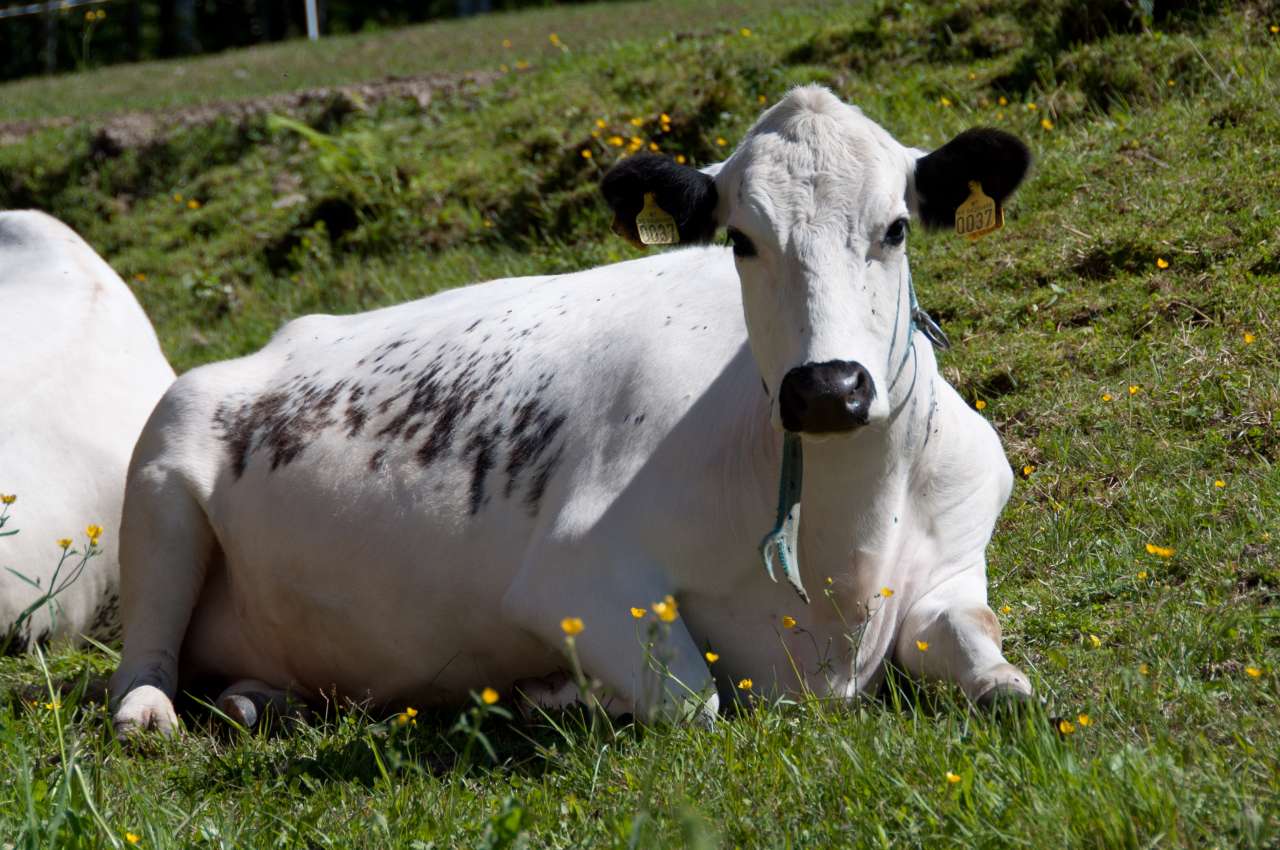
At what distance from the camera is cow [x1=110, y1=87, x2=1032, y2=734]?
3848mm

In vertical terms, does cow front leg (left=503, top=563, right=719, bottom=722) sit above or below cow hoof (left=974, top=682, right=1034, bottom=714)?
below

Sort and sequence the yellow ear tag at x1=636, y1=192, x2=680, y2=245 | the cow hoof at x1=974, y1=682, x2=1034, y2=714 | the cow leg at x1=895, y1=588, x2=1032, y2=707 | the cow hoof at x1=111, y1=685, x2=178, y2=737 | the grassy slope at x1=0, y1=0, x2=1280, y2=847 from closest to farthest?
the grassy slope at x1=0, y1=0, x2=1280, y2=847 → the cow hoof at x1=974, y1=682, x2=1034, y2=714 → the cow leg at x1=895, y1=588, x2=1032, y2=707 → the yellow ear tag at x1=636, y1=192, x2=680, y2=245 → the cow hoof at x1=111, y1=685, x2=178, y2=737

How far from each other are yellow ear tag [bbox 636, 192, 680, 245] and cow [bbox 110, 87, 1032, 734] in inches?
0.7

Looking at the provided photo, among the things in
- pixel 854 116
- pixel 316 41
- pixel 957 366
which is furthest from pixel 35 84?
pixel 854 116

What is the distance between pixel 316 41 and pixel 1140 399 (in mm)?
18127

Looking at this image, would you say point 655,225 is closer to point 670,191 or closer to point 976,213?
point 670,191

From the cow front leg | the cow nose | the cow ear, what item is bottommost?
the cow front leg

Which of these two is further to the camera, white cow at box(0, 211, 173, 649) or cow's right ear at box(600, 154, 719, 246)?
white cow at box(0, 211, 173, 649)

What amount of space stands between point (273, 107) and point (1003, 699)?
10367 millimetres

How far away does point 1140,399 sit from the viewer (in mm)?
5453

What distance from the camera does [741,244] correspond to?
391 cm

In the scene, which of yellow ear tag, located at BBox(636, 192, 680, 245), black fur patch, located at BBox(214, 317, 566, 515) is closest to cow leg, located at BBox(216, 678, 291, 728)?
black fur patch, located at BBox(214, 317, 566, 515)

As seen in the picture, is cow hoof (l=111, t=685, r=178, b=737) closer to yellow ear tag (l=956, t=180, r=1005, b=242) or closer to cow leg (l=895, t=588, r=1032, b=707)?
cow leg (l=895, t=588, r=1032, b=707)

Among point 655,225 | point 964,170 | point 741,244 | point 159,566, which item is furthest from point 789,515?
point 159,566
